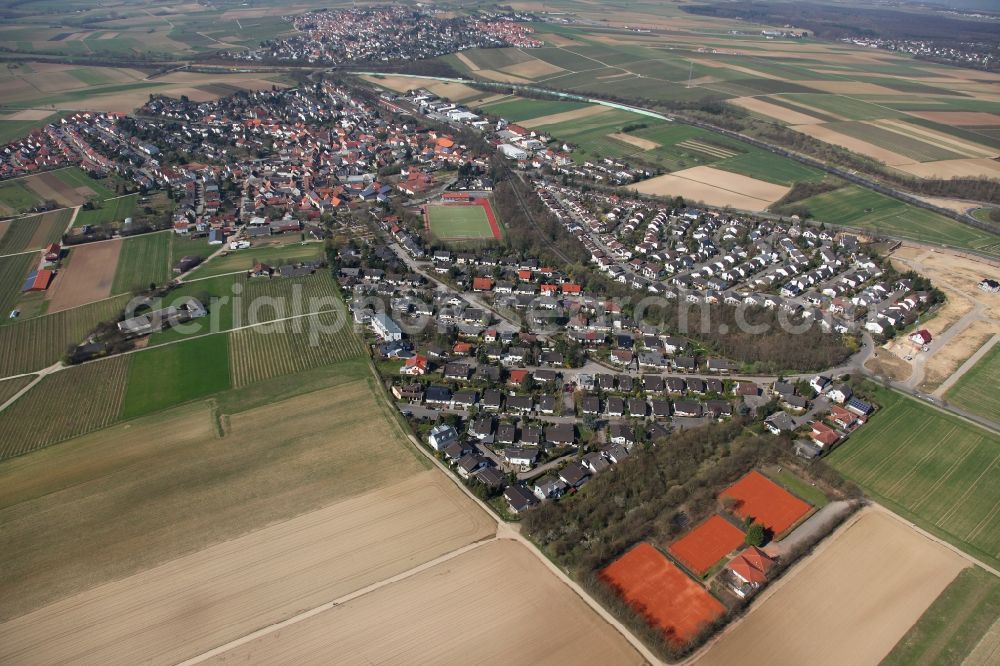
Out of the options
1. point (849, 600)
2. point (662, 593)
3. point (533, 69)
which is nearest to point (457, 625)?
point (662, 593)

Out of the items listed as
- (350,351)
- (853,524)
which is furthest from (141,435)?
(853,524)

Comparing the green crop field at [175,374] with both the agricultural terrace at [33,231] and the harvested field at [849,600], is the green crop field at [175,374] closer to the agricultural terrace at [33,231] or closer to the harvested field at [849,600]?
the agricultural terrace at [33,231]

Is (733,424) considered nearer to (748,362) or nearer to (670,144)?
(748,362)

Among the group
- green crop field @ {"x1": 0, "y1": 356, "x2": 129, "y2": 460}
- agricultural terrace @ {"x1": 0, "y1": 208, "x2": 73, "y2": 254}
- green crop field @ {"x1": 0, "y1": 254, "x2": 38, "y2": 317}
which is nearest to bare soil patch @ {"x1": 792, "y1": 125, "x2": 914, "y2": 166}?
green crop field @ {"x1": 0, "y1": 356, "x2": 129, "y2": 460}

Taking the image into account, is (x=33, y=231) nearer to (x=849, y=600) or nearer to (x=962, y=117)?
(x=849, y=600)

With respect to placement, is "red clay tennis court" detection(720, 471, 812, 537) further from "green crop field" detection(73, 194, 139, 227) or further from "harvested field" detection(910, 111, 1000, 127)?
"harvested field" detection(910, 111, 1000, 127)

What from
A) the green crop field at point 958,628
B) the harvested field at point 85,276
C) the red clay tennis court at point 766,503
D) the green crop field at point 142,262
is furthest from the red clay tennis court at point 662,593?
the harvested field at point 85,276

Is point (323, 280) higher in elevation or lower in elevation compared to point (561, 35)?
lower
